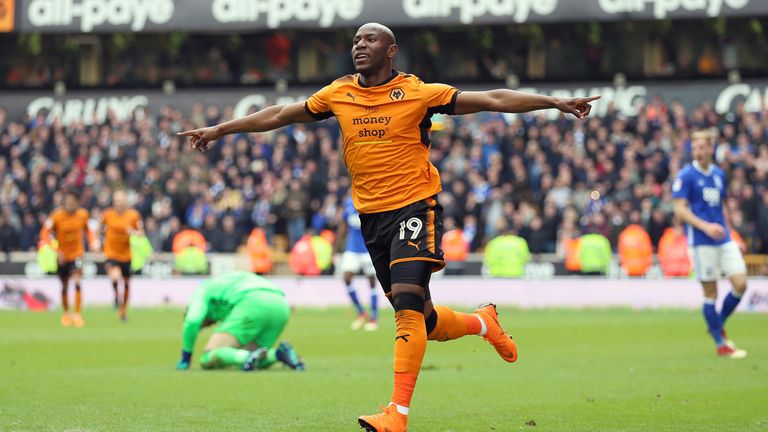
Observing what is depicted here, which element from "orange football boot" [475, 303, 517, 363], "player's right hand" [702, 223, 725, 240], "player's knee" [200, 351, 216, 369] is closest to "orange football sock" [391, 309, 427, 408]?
"orange football boot" [475, 303, 517, 363]

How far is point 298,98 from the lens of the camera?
1414 inches

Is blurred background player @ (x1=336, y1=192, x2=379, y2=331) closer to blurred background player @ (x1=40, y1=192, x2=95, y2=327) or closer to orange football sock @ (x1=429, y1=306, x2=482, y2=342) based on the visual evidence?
blurred background player @ (x1=40, y1=192, x2=95, y2=327)

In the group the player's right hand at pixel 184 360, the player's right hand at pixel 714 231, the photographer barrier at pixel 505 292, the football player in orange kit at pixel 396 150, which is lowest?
the photographer barrier at pixel 505 292

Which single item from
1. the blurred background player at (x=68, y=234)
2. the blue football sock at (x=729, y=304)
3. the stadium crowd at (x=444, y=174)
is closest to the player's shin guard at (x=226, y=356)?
the blue football sock at (x=729, y=304)

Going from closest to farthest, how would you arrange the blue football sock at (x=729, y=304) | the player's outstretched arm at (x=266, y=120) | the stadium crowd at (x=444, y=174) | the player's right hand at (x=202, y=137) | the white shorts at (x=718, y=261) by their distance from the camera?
the player's outstretched arm at (x=266, y=120)
the player's right hand at (x=202, y=137)
the white shorts at (x=718, y=261)
the blue football sock at (x=729, y=304)
the stadium crowd at (x=444, y=174)

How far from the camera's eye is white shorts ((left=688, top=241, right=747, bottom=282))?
1438 cm

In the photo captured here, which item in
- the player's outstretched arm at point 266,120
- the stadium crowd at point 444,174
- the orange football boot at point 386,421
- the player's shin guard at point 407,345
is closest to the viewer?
the orange football boot at point 386,421

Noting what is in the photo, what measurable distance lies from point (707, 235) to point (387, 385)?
470 cm

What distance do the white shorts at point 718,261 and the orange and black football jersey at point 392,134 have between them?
6860 millimetres

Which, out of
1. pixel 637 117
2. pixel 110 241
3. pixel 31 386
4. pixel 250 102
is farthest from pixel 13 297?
pixel 31 386

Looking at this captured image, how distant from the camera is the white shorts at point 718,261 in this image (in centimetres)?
1438

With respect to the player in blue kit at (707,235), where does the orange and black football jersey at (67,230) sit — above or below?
below

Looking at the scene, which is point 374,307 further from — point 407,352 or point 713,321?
point 407,352

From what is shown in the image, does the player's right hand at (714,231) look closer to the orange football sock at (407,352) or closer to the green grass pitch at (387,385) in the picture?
the green grass pitch at (387,385)
